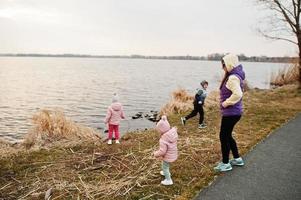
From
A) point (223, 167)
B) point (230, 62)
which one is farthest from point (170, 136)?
point (230, 62)

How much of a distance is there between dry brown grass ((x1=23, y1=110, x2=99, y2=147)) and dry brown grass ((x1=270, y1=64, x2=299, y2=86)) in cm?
1902

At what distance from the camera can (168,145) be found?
6.70 meters

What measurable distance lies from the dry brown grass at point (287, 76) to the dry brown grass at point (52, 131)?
19019 millimetres

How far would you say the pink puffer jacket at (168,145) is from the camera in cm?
665

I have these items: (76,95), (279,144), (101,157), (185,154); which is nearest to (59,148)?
(101,157)

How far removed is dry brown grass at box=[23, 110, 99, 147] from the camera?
460 inches

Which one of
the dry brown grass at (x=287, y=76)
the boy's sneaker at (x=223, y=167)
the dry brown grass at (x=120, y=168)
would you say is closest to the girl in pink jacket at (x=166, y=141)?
the dry brown grass at (x=120, y=168)

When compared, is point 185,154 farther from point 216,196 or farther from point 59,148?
point 59,148

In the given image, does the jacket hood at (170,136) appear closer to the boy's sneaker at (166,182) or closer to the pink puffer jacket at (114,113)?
the boy's sneaker at (166,182)

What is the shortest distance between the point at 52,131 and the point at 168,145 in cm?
634

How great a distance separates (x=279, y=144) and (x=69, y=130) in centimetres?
648

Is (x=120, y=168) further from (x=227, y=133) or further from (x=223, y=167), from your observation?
(x=227, y=133)

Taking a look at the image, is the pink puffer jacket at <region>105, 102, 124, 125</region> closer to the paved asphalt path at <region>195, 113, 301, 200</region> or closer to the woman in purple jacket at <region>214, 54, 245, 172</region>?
the paved asphalt path at <region>195, 113, 301, 200</region>

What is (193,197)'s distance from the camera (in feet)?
20.8
